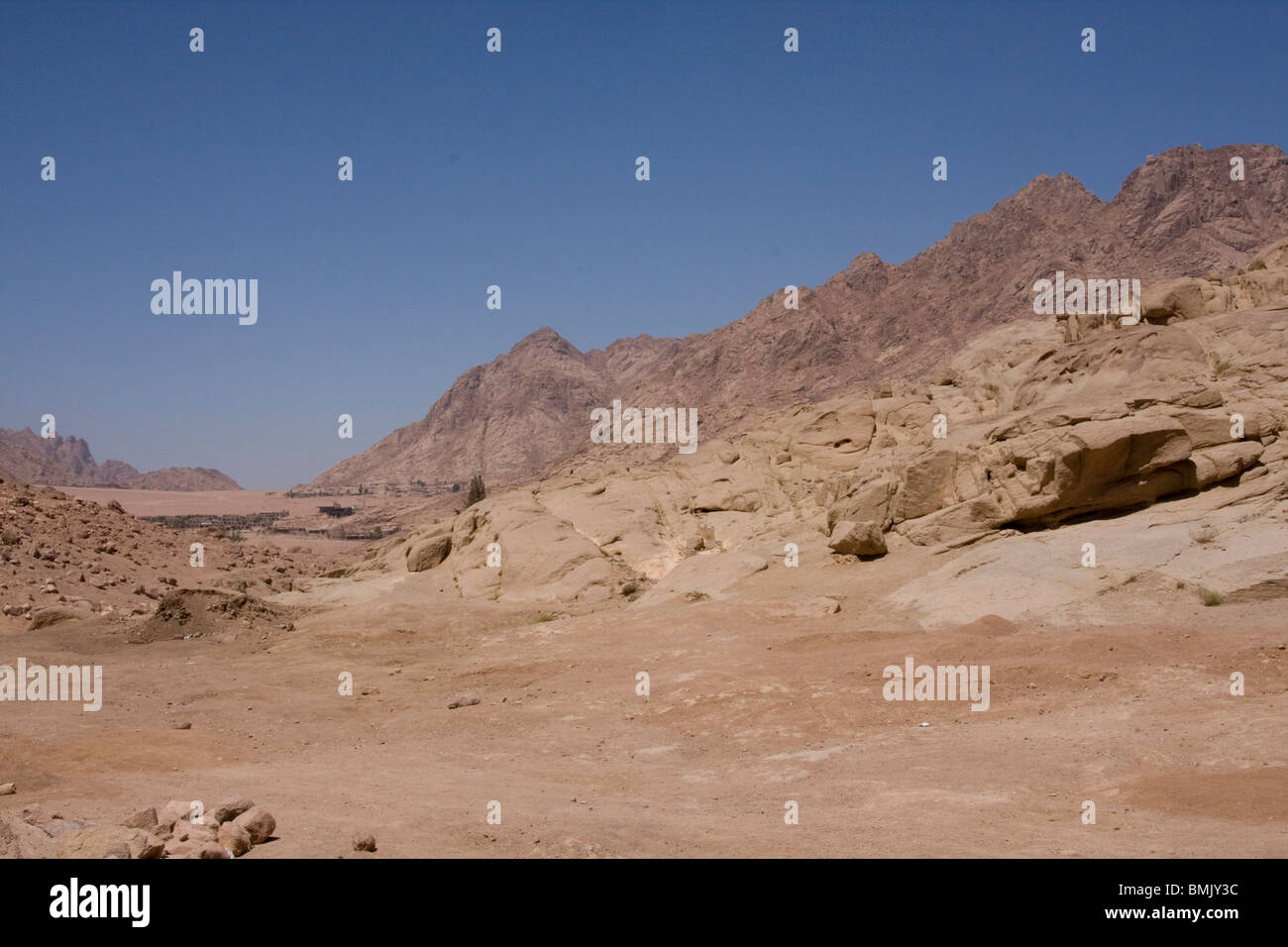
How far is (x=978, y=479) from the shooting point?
18.7 metres

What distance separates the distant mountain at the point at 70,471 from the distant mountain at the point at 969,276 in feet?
218

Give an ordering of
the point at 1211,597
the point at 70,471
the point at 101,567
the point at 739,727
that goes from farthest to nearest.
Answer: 1. the point at 70,471
2. the point at 101,567
3. the point at 1211,597
4. the point at 739,727

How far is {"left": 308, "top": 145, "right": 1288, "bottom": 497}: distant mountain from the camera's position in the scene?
253 ft

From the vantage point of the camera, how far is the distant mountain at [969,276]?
77250mm

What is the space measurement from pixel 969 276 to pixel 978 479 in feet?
246

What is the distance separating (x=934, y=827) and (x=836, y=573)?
39.1ft

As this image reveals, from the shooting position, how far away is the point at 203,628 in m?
18.6
